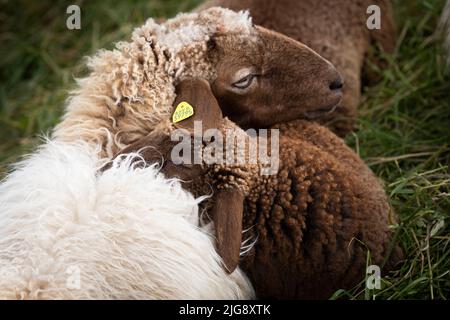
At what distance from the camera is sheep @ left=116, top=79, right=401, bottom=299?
2.77 metres

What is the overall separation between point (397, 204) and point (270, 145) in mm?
749

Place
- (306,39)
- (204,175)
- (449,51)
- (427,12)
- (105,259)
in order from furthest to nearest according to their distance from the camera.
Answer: (427,12) → (449,51) → (306,39) → (204,175) → (105,259)

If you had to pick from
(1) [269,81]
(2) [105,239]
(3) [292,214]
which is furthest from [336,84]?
(2) [105,239]

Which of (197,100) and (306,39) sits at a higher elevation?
(306,39)

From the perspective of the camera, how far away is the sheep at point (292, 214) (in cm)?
277

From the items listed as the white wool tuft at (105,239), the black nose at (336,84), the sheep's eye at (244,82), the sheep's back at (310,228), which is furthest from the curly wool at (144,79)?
the sheep's back at (310,228)

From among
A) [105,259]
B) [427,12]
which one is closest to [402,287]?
[105,259]

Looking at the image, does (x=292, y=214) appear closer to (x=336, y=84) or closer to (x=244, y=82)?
(x=244, y=82)

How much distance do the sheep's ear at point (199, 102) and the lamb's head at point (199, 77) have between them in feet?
0.17

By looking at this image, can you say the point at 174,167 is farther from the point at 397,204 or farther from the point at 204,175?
the point at 397,204

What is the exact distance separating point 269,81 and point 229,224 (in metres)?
0.79

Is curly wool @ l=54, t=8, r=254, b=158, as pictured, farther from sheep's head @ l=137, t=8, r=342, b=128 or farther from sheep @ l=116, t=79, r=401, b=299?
sheep @ l=116, t=79, r=401, b=299

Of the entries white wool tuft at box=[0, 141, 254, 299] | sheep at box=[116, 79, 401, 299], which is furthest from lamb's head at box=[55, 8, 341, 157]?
white wool tuft at box=[0, 141, 254, 299]

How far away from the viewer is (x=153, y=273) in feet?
8.52
